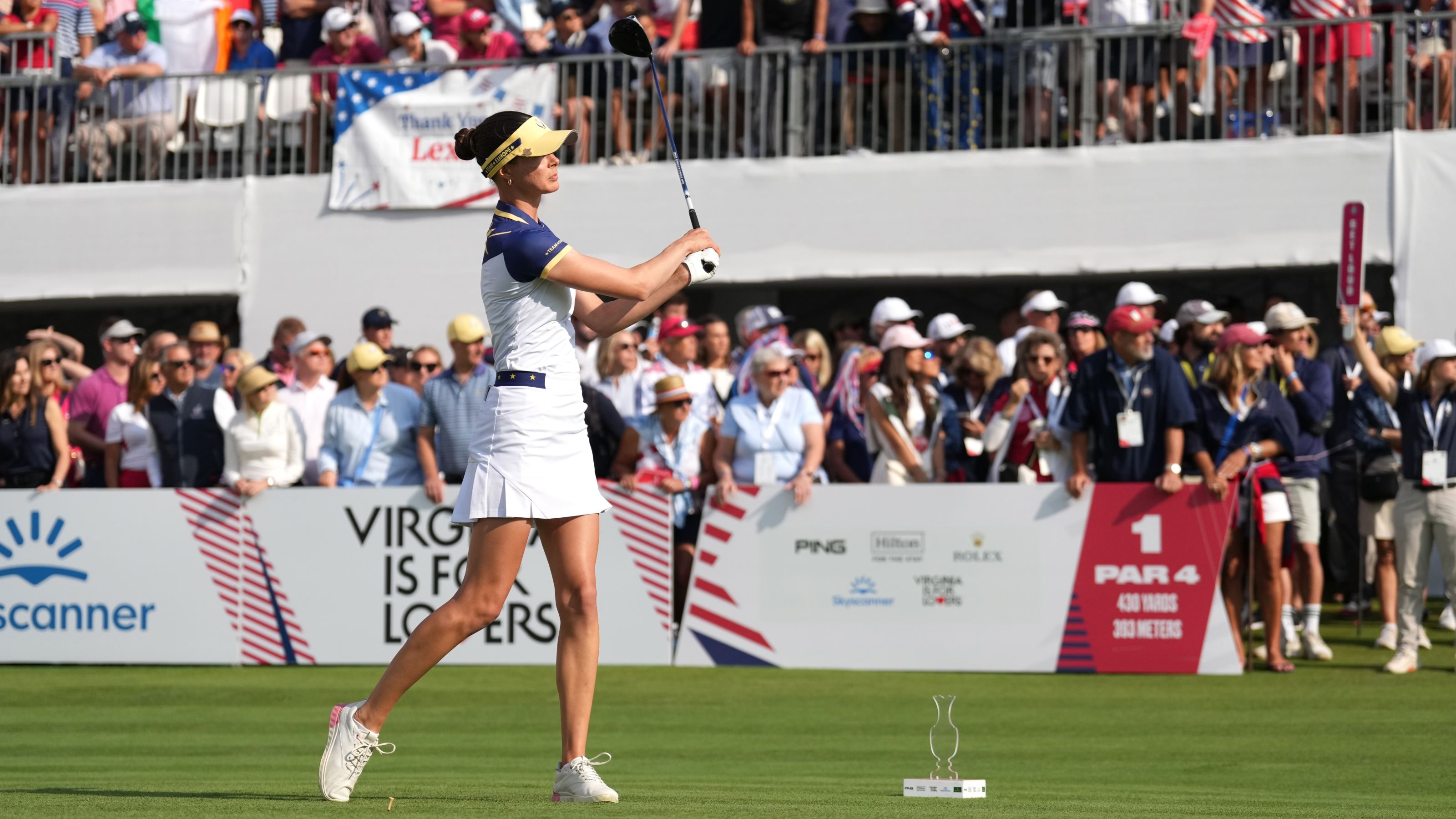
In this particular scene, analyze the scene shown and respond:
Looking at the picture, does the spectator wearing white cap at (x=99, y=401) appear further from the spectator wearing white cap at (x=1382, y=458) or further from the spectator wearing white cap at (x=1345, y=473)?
the spectator wearing white cap at (x=1382, y=458)

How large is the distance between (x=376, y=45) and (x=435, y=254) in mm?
2181

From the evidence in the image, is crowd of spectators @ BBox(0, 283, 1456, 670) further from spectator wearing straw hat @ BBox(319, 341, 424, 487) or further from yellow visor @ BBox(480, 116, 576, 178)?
yellow visor @ BBox(480, 116, 576, 178)

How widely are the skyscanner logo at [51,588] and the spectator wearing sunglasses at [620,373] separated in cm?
339

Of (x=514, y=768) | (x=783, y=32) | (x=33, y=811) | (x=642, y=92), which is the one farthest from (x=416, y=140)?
(x=33, y=811)

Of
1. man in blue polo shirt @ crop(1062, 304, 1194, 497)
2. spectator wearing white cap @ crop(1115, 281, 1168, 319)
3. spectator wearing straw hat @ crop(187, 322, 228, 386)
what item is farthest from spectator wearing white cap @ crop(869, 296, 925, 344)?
spectator wearing straw hat @ crop(187, 322, 228, 386)

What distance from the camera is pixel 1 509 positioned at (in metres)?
12.6

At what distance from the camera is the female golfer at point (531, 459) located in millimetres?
5570

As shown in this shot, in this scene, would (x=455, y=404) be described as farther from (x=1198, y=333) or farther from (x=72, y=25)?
(x=72, y=25)

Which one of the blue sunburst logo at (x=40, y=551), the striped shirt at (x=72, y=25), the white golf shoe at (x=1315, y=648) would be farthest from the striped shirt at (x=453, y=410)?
the striped shirt at (x=72, y=25)

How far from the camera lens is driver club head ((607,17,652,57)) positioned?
680 centimetres

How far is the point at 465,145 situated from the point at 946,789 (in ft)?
8.40

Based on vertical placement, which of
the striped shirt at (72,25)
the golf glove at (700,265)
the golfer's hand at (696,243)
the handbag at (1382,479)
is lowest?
the handbag at (1382,479)

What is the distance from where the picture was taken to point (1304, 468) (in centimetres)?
1171

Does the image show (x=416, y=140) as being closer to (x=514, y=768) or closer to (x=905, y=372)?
(x=905, y=372)
